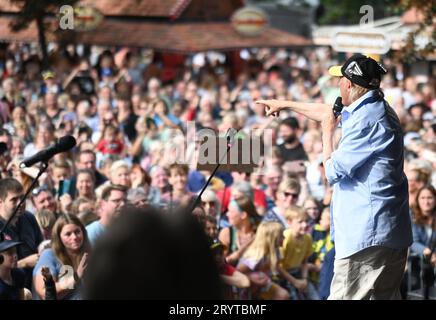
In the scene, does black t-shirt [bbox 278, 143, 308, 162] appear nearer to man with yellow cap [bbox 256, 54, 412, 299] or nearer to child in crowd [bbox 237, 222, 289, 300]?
child in crowd [bbox 237, 222, 289, 300]

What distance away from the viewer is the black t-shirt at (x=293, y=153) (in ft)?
37.9

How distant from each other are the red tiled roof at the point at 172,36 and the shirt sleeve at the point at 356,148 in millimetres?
20526

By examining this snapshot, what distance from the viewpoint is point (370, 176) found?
5453mm

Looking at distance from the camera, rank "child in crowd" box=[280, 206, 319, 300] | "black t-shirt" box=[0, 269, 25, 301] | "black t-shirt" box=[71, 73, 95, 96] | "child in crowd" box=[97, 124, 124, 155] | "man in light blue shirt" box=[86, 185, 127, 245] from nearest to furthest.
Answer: "black t-shirt" box=[0, 269, 25, 301], "man in light blue shirt" box=[86, 185, 127, 245], "child in crowd" box=[280, 206, 319, 300], "child in crowd" box=[97, 124, 124, 155], "black t-shirt" box=[71, 73, 95, 96]

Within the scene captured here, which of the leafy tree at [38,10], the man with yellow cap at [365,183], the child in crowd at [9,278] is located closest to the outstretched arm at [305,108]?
the man with yellow cap at [365,183]

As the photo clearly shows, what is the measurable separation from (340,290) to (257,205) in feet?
13.6

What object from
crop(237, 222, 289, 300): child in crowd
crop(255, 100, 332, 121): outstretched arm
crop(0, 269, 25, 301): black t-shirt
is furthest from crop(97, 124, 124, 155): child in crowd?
crop(255, 100, 332, 121): outstretched arm

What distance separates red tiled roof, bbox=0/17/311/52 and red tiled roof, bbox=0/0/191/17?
0.29m

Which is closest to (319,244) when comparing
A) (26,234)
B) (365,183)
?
(26,234)

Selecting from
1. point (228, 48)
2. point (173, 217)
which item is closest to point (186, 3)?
point (228, 48)

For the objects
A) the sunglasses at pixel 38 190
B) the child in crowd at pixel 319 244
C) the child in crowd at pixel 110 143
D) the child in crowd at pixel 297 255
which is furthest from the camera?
the child in crowd at pixel 110 143

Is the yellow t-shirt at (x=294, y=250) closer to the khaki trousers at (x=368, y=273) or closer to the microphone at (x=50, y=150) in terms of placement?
the khaki trousers at (x=368, y=273)

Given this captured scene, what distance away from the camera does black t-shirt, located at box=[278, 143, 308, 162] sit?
11.5 metres

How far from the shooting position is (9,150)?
1075cm
